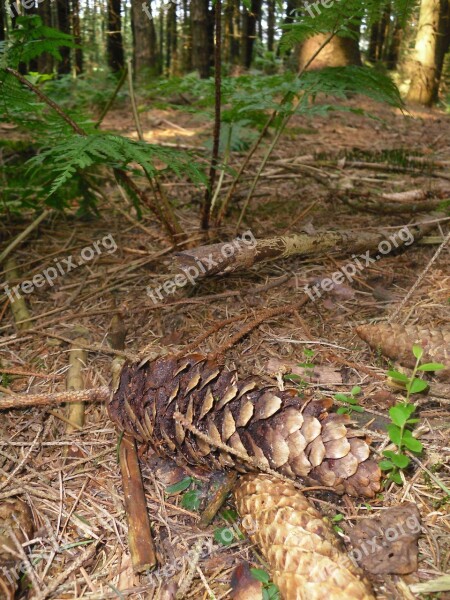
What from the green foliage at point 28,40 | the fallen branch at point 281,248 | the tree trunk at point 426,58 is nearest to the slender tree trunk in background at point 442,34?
the tree trunk at point 426,58

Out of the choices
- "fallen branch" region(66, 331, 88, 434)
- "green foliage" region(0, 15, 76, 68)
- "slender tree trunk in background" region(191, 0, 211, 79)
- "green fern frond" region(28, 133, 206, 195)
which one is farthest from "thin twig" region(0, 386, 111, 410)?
"slender tree trunk in background" region(191, 0, 211, 79)

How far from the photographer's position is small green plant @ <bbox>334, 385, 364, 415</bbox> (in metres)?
1.63

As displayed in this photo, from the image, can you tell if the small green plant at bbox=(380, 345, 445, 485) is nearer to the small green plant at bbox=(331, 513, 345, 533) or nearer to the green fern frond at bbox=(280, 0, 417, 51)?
the small green plant at bbox=(331, 513, 345, 533)

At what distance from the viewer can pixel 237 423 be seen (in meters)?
1.48

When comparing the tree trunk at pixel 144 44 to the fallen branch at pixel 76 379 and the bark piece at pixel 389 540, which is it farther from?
the bark piece at pixel 389 540

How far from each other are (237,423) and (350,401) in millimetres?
464

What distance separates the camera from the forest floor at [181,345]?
1.29 meters

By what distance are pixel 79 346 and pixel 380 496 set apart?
4.73 feet

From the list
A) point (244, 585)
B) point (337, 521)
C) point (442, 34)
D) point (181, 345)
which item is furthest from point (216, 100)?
point (442, 34)

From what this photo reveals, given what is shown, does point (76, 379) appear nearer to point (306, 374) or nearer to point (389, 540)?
point (306, 374)

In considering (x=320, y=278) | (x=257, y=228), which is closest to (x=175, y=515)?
(x=320, y=278)

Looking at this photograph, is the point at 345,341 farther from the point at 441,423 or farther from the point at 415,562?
the point at 415,562

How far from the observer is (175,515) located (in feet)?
4.68

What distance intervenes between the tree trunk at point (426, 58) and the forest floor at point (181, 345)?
19.1 feet
